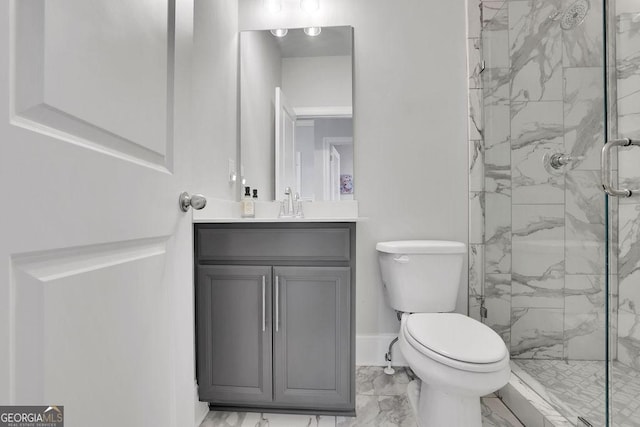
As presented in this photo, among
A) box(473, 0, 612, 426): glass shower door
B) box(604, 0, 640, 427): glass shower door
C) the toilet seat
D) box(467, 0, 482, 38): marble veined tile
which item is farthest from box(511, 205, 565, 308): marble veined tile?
box(467, 0, 482, 38): marble veined tile

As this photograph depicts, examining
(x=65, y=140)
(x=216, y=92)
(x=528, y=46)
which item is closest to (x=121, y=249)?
(x=65, y=140)

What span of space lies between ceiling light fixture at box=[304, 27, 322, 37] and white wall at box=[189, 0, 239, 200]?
1.44 feet

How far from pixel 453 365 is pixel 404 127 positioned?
53.1 inches

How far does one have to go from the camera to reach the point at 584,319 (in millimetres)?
1338

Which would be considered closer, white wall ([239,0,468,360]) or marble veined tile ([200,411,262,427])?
marble veined tile ([200,411,262,427])

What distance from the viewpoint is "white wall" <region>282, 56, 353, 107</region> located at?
1.97m

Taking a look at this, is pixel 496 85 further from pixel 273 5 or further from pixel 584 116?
pixel 273 5

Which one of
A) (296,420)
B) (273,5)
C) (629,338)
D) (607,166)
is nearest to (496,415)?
(629,338)

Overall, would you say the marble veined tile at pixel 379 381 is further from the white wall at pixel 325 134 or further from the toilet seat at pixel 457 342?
the white wall at pixel 325 134

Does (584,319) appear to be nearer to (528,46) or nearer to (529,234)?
(529,234)

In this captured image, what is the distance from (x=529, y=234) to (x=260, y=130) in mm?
1566

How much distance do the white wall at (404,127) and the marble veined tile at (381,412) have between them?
17.5 inches

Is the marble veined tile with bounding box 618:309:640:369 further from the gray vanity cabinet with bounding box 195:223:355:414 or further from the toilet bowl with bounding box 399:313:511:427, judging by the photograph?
the gray vanity cabinet with bounding box 195:223:355:414

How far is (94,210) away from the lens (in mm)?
508
